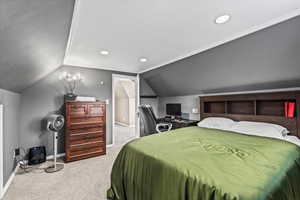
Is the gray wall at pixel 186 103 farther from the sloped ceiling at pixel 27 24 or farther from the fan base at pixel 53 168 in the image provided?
the sloped ceiling at pixel 27 24

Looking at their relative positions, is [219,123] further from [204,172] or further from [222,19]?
[204,172]

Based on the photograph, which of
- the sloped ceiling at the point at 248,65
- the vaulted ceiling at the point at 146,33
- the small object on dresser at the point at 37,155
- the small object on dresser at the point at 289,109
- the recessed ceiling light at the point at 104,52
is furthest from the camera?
the small object on dresser at the point at 37,155

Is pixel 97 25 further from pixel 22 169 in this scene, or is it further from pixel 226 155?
pixel 22 169

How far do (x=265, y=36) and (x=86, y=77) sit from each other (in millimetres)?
3880

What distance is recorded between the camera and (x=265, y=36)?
1923 millimetres

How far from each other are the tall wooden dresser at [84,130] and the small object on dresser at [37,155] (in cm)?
54

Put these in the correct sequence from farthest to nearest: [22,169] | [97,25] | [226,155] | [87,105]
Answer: [87,105]
[22,169]
[97,25]
[226,155]

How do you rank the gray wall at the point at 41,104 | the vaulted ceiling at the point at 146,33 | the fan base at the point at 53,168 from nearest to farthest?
the vaulted ceiling at the point at 146,33 → the fan base at the point at 53,168 → the gray wall at the point at 41,104

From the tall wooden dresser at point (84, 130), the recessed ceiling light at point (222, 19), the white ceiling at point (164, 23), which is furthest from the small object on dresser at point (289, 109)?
the tall wooden dresser at point (84, 130)

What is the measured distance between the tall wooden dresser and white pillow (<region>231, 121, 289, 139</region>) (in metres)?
3.02

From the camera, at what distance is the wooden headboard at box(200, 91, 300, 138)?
2.43m

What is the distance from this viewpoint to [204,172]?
3.56 feet

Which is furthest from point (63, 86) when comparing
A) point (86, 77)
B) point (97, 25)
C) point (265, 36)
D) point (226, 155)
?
point (265, 36)

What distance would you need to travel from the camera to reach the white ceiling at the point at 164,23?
1.46m
